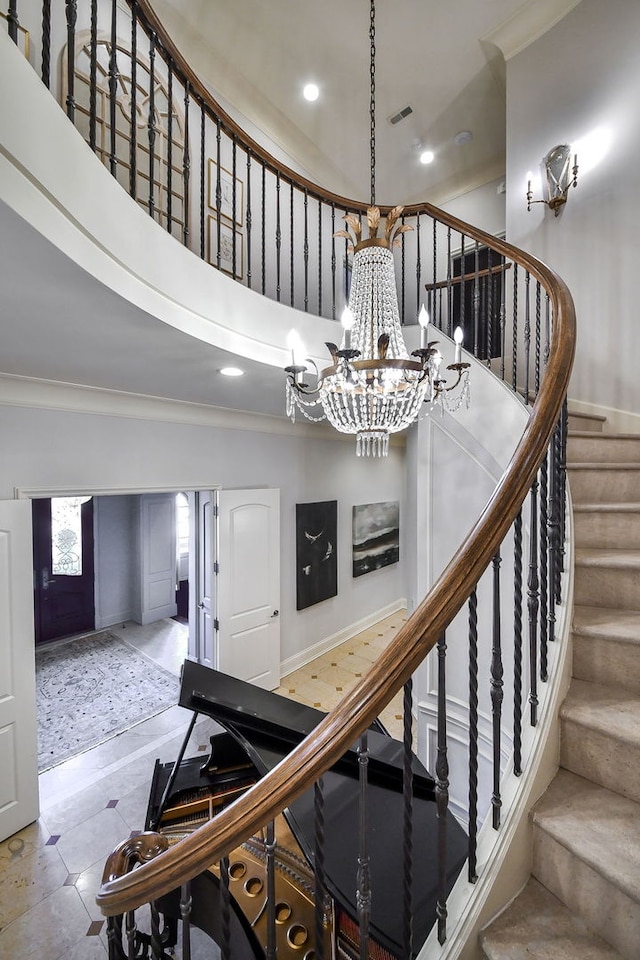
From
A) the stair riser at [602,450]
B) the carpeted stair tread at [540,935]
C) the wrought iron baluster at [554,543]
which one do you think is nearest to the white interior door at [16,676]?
the carpeted stair tread at [540,935]

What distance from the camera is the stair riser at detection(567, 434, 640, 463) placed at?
2268 millimetres

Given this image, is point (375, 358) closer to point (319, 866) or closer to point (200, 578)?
point (319, 866)

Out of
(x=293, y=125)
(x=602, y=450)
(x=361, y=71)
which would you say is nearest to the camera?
(x=602, y=450)

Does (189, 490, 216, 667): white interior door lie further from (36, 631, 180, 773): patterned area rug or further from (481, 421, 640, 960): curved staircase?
(481, 421, 640, 960): curved staircase

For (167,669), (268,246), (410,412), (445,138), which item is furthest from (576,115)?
(167,669)

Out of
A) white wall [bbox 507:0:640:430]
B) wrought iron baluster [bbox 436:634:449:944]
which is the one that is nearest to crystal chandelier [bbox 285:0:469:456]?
wrought iron baluster [bbox 436:634:449:944]

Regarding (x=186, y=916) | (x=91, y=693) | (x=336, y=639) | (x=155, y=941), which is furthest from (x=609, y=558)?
(x=91, y=693)

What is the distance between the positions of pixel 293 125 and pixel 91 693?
6.24m

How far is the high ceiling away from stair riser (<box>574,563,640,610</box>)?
14.2 ft

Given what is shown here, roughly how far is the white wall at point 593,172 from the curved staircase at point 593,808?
209 cm

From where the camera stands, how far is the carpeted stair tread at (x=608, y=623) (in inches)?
49.7

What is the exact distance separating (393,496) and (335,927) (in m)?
5.18

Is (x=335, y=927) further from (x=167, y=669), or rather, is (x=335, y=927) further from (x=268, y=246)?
(x=268, y=246)

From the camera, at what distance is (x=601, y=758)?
1099 millimetres
